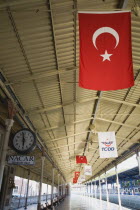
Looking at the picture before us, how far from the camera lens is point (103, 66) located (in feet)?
12.8

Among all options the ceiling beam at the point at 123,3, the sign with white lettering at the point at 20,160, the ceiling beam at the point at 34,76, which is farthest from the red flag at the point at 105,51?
the sign with white lettering at the point at 20,160

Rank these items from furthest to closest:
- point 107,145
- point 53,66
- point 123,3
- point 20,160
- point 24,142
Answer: point 107,145 → point 24,142 → point 53,66 → point 20,160 → point 123,3

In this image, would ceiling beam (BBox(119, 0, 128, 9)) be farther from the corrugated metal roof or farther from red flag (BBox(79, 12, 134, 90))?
red flag (BBox(79, 12, 134, 90))

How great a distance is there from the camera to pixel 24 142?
7.43 metres

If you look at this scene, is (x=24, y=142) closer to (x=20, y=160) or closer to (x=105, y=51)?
(x=20, y=160)

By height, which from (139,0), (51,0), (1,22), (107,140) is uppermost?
(139,0)

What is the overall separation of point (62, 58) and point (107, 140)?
6177 mm

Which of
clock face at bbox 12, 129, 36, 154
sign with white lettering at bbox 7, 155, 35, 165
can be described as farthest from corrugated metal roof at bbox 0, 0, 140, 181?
sign with white lettering at bbox 7, 155, 35, 165

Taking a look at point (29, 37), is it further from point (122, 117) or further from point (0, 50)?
point (122, 117)

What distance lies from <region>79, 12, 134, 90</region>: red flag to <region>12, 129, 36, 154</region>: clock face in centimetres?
450

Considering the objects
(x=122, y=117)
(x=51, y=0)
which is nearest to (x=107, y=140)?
(x=122, y=117)

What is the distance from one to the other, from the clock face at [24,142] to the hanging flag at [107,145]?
15.3ft

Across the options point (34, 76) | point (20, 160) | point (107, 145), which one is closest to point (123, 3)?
point (34, 76)

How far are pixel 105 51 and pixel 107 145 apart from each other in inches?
307
